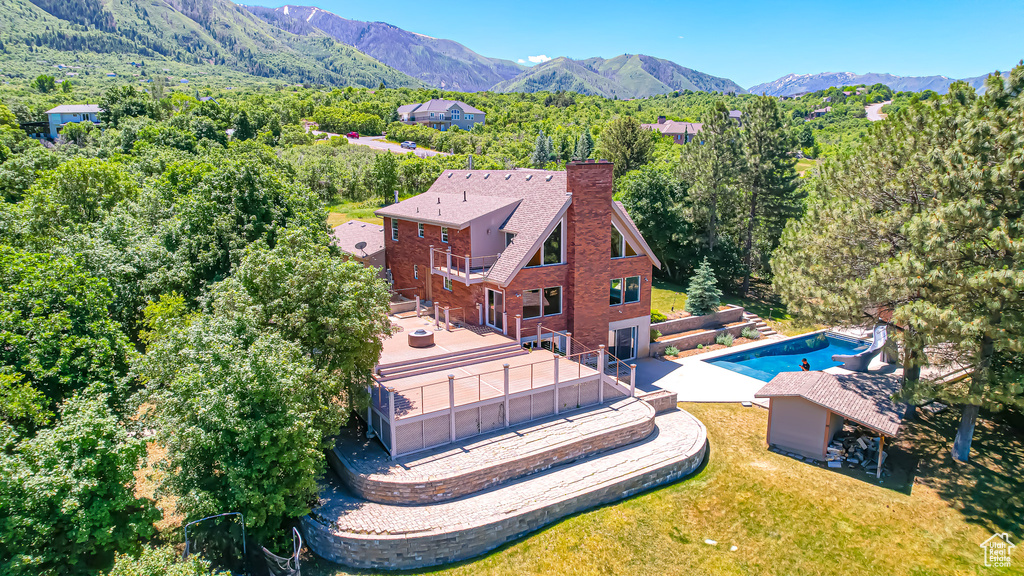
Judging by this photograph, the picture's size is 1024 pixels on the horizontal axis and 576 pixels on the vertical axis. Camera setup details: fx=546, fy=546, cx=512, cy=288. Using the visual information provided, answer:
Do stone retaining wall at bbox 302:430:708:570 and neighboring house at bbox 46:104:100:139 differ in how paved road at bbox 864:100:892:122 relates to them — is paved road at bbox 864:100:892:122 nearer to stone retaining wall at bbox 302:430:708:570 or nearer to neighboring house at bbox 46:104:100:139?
stone retaining wall at bbox 302:430:708:570

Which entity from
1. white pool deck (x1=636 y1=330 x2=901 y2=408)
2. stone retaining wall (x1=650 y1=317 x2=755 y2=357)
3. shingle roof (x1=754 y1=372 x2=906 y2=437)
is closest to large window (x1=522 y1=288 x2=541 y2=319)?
white pool deck (x1=636 y1=330 x2=901 y2=408)

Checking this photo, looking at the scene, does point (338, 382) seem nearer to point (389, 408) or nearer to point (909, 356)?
point (389, 408)

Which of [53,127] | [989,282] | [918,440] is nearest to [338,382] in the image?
[989,282]

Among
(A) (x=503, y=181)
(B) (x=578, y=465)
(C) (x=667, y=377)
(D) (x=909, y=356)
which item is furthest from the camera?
(A) (x=503, y=181)

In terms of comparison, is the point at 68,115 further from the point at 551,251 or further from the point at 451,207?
the point at 551,251

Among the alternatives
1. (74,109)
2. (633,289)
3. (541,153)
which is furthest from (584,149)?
(74,109)
